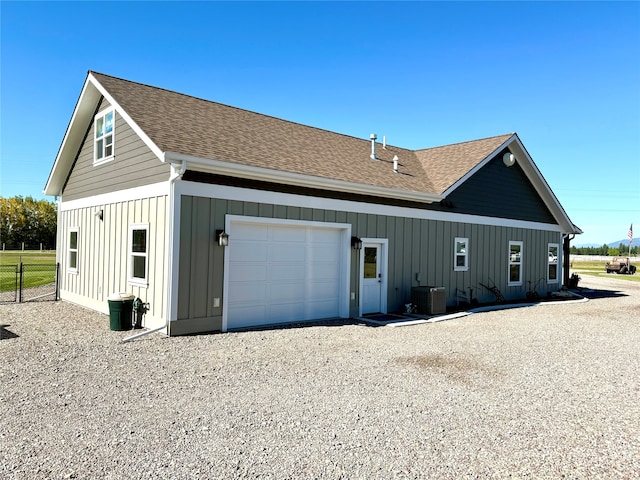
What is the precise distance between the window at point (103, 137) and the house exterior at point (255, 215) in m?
0.05

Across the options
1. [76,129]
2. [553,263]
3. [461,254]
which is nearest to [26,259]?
[76,129]

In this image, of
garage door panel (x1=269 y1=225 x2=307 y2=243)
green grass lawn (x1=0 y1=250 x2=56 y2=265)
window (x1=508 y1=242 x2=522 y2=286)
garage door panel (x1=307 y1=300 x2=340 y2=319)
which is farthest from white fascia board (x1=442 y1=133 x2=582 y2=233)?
green grass lawn (x1=0 y1=250 x2=56 y2=265)

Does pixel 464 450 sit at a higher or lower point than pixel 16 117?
lower

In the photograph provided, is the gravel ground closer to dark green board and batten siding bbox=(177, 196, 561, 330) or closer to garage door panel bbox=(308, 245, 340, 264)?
dark green board and batten siding bbox=(177, 196, 561, 330)

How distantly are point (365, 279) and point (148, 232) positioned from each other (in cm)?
575

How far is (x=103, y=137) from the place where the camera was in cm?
1212

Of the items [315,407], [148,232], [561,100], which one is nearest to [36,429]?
[315,407]

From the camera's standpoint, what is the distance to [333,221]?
11359mm

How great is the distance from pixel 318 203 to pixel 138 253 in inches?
174

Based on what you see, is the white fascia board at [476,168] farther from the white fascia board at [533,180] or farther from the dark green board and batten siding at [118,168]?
the dark green board and batten siding at [118,168]

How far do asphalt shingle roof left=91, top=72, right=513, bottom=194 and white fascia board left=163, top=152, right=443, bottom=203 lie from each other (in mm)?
186

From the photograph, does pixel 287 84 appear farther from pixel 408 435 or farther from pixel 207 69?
pixel 408 435

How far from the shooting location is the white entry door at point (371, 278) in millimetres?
12133

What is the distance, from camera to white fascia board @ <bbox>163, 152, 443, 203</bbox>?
8.86 meters
